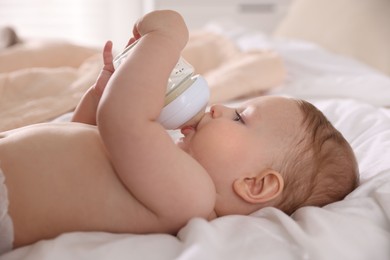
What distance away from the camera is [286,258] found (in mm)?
652

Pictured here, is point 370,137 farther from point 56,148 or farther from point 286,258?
point 56,148

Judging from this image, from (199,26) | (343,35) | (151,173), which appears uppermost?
(151,173)

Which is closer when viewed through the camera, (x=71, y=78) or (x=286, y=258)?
(x=286, y=258)

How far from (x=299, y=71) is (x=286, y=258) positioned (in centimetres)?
128

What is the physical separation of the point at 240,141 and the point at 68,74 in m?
0.79

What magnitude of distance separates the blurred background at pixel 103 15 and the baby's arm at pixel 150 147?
2646 millimetres

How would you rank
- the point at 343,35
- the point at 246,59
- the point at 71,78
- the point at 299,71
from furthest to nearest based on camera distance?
the point at 343,35 → the point at 299,71 → the point at 246,59 → the point at 71,78

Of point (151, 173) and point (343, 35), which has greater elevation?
point (151, 173)

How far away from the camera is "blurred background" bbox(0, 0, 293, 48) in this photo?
3.31 meters

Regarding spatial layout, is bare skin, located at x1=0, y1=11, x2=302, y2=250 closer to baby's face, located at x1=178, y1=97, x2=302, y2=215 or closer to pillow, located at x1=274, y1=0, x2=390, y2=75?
baby's face, located at x1=178, y1=97, x2=302, y2=215

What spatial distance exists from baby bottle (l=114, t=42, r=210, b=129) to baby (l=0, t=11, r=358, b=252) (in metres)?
0.04

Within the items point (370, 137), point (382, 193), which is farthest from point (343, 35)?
point (382, 193)

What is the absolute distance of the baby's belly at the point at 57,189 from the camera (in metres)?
0.73

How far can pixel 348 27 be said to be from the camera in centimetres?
214
